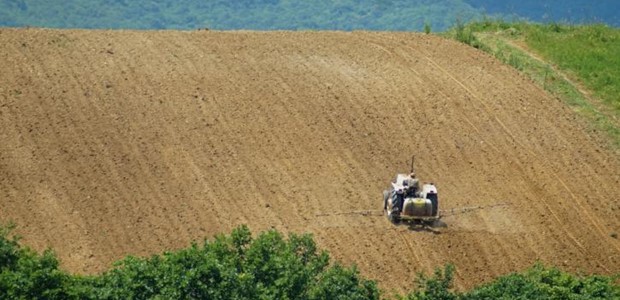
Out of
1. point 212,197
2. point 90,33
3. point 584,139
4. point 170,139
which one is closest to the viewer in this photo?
point 212,197

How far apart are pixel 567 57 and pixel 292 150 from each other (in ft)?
37.2

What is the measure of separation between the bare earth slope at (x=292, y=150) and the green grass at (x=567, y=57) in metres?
0.94

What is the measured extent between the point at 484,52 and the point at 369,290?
17.5 meters

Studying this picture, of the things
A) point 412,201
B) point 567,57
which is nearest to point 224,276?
point 412,201

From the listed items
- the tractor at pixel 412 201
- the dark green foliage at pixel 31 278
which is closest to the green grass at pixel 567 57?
the tractor at pixel 412 201

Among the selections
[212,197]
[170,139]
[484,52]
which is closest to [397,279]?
[212,197]

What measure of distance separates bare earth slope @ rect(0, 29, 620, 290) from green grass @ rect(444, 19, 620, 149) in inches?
37.1

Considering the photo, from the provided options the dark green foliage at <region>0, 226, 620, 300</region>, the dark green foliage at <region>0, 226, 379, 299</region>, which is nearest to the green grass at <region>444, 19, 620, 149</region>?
the dark green foliage at <region>0, 226, 620, 300</region>

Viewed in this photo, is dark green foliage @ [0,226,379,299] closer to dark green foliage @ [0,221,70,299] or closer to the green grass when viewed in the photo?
dark green foliage @ [0,221,70,299]

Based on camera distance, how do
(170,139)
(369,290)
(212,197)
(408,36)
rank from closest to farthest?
(369,290)
(212,197)
(170,139)
(408,36)

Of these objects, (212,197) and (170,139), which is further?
(170,139)

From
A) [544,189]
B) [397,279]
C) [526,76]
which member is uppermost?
[526,76]

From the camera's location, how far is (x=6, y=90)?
33188 mm

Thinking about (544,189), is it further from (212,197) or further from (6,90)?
(6,90)
